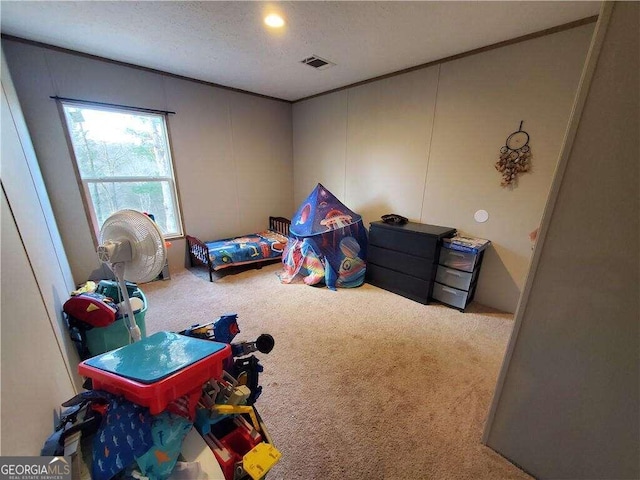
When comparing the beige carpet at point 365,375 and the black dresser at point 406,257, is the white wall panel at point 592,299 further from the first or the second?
the black dresser at point 406,257

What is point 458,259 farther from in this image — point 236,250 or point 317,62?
A: point 236,250

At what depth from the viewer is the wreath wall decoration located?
219 cm

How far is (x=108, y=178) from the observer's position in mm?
2809

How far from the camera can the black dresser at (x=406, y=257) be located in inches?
101

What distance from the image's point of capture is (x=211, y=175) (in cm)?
351

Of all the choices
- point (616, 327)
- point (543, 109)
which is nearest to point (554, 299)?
point (616, 327)

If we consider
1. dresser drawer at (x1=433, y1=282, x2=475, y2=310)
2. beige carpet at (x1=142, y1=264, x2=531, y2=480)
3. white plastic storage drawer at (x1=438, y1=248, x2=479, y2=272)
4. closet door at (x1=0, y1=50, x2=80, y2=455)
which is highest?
closet door at (x1=0, y1=50, x2=80, y2=455)

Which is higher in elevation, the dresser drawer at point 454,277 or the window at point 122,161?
the window at point 122,161

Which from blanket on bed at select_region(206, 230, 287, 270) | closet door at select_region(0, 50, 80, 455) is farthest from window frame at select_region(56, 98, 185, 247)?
closet door at select_region(0, 50, 80, 455)

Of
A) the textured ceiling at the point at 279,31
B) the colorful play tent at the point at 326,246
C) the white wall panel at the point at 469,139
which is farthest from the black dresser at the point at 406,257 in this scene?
the textured ceiling at the point at 279,31

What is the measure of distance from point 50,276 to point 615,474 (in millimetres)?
2711

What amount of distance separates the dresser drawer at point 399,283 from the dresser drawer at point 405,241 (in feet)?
0.92

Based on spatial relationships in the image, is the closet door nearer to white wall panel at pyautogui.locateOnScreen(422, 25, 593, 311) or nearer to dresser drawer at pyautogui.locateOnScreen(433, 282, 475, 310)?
dresser drawer at pyautogui.locateOnScreen(433, 282, 475, 310)

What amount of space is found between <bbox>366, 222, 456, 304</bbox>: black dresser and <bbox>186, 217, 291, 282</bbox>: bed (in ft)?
4.62
